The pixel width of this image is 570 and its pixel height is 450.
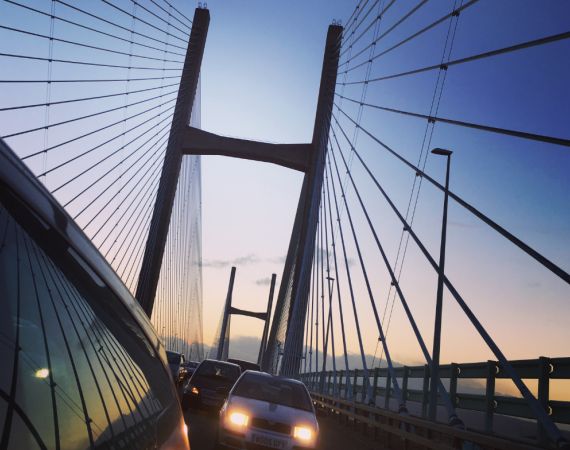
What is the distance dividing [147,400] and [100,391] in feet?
1.56

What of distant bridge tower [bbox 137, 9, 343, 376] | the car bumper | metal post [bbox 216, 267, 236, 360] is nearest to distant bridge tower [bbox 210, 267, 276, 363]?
metal post [bbox 216, 267, 236, 360]

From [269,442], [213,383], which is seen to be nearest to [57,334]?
[269,442]

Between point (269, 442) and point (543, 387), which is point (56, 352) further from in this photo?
point (543, 387)

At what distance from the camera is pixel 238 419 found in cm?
838

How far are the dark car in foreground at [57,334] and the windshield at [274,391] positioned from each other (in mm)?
7417

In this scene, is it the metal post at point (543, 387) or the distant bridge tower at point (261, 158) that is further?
the distant bridge tower at point (261, 158)

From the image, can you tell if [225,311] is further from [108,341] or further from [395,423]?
[108,341]

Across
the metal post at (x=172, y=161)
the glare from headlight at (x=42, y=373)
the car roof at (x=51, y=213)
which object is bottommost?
the glare from headlight at (x=42, y=373)

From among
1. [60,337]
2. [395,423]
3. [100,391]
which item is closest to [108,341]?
[100,391]

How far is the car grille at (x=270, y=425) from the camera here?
27.1 feet

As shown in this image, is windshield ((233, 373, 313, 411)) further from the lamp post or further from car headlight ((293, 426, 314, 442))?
the lamp post

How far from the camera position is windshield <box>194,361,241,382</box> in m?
13.5

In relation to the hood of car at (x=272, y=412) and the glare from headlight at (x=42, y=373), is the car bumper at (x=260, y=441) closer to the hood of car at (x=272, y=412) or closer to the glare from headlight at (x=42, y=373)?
the hood of car at (x=272, y=412)

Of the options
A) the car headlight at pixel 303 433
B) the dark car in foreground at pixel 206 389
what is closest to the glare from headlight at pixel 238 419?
the car headlight at pixel 303 433
